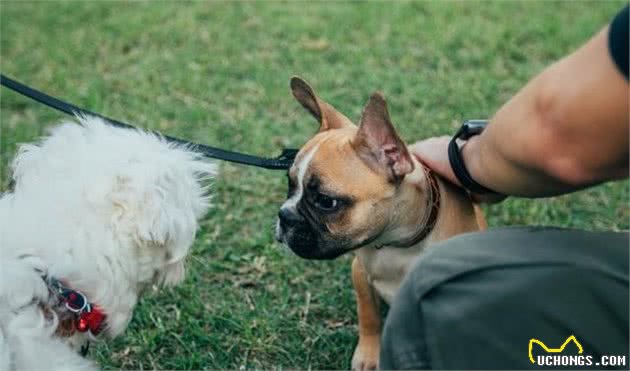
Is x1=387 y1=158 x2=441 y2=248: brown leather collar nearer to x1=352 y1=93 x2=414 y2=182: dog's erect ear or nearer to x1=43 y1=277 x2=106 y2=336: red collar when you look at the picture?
x1=352 y1=93 x2=414 y2=182: dog's erect ear

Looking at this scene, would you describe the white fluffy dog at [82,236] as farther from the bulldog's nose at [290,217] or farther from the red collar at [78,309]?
the bulldog's nose at [290,217]

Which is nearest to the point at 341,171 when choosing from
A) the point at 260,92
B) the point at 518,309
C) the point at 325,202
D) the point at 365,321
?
the point at 325,202

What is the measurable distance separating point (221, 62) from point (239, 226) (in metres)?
1.87

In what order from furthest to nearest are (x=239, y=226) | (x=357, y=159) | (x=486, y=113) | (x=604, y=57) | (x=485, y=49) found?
1. (x=485, y=49)
2. (x=486, y=113)
3. (x=239, y=226)
4. (x=357, y=159)
5. (x=604, y=57)

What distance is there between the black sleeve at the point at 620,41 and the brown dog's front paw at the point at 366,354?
1.64 meters

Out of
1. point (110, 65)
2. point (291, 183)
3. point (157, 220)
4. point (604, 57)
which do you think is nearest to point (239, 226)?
point (291, 183)

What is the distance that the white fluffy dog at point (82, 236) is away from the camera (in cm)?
216

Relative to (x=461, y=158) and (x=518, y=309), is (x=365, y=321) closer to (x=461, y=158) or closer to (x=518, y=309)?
(x=461, y=158)

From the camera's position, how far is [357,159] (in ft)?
8.57

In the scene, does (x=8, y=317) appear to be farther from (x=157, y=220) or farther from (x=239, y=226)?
(x=239, y=226)

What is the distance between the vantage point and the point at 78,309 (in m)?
2.23

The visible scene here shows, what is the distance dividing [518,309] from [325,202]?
3.41ft

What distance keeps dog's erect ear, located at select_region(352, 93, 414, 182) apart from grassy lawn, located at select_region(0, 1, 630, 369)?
2.69 ft

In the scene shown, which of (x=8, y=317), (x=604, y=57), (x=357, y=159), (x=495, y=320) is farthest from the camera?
(x=357, y=159)
